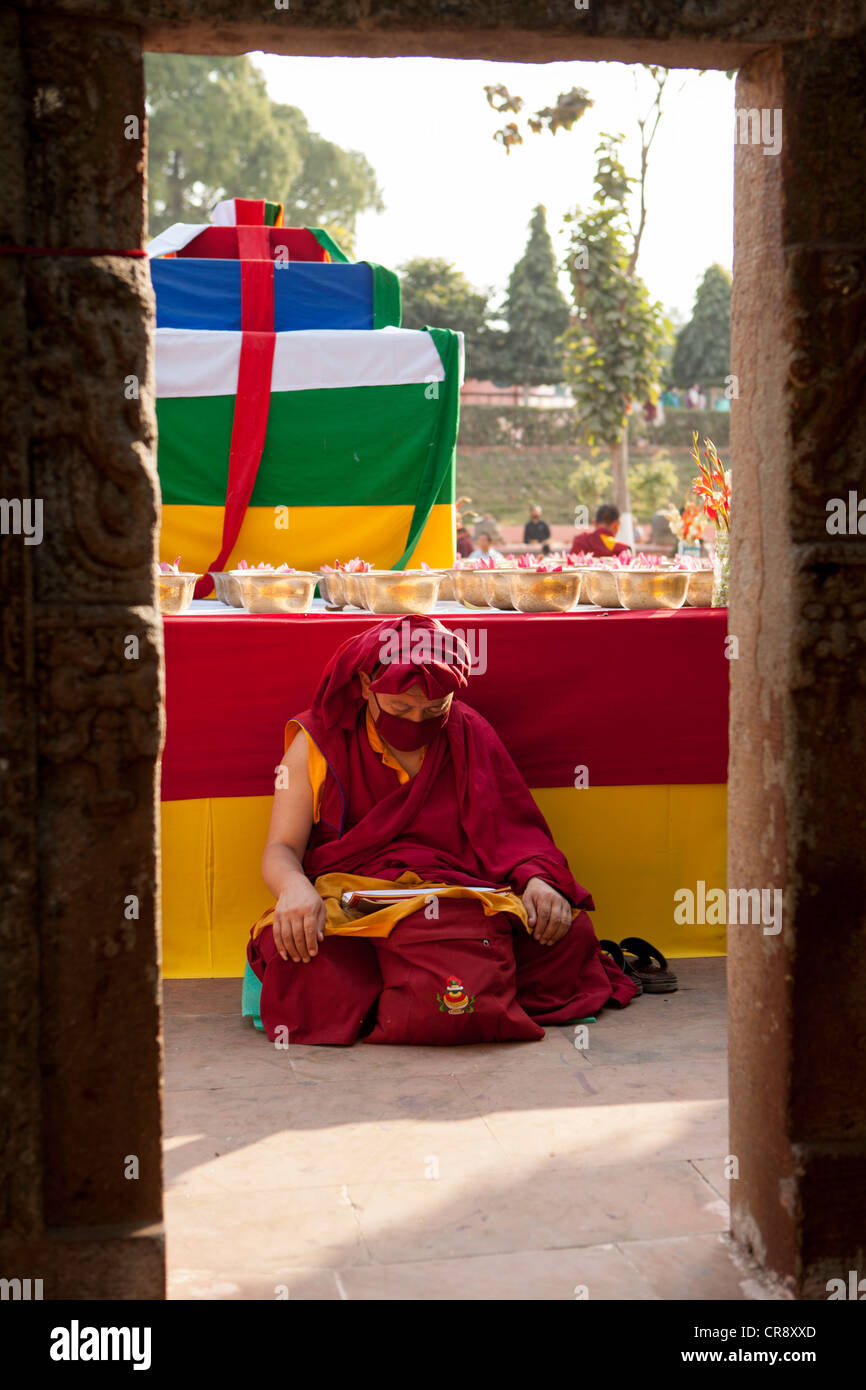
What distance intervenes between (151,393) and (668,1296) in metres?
1.74

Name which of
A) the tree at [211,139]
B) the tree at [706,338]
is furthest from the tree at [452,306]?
the tree at [706,338]

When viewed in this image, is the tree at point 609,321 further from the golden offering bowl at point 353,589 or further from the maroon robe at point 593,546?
the golden offering bowl at point 353,589

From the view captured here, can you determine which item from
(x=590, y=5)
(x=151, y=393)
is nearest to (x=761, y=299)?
(x=590, y=5)

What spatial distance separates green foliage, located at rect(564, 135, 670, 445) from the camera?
12.6 meters

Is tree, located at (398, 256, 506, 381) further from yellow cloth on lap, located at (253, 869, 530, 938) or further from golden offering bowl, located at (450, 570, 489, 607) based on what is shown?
yellow cloth on lap, located at (253, 869, 530, 938)

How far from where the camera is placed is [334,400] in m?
5.21

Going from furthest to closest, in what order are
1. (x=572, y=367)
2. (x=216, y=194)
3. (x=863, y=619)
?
1. (x=216, y=194)
2. (x=572, y=367)
3. (x=863, y=619)

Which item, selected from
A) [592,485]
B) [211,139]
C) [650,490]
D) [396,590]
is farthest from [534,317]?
[396,590]

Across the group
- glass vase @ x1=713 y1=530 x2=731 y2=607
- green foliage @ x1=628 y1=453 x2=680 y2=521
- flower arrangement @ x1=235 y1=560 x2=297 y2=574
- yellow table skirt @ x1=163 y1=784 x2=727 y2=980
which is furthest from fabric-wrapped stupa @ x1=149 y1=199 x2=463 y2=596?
green foliage @ x1=628 y1=453 x2=680 y2=521

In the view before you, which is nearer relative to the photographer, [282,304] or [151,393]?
[151,393]

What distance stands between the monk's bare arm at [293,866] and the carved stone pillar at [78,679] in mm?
1464

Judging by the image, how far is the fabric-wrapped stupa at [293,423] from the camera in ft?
16.8

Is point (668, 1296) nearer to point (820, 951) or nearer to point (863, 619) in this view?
point (820, 951)
